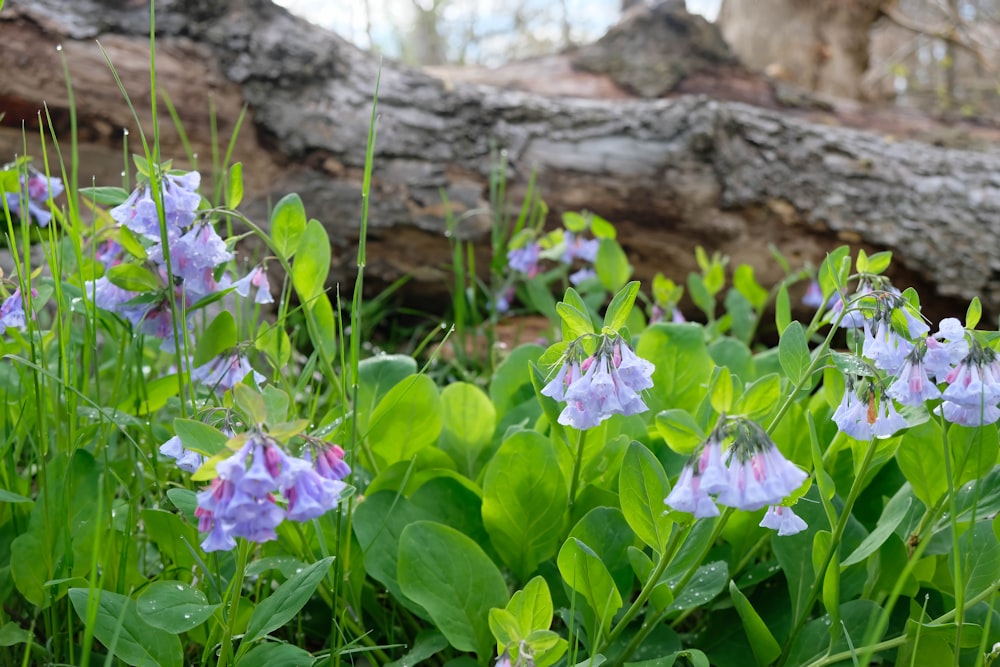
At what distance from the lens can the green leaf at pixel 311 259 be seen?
1272 mm

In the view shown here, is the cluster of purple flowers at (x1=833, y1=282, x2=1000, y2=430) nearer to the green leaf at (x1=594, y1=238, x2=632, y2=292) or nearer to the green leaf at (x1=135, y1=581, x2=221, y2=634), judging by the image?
the green leaf at (x1=135, y1=581, x2=221, y2=634)

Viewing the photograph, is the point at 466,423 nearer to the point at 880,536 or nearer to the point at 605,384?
the point at 605,384

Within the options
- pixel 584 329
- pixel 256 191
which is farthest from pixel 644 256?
pixel 584 329

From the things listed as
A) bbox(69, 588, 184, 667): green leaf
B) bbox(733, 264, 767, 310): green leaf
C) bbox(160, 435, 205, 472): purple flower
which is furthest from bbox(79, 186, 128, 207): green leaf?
bbox(733, 264, 767, 310): green leaf

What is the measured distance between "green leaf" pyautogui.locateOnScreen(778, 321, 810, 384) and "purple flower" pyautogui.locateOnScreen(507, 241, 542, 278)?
144 centimetres

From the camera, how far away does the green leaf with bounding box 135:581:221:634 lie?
3.00ft

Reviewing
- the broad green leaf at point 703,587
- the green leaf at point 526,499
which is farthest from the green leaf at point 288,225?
the broad green leaf at point 703,587

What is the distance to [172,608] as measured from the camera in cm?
93

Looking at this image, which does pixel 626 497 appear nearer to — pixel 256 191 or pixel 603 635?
pixel 603 635

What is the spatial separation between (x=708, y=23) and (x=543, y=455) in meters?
3.13

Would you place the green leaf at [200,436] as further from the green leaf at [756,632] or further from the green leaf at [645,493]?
the green leaf at [756,632]

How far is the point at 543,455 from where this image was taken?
122 cm

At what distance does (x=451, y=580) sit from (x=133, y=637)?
409mm

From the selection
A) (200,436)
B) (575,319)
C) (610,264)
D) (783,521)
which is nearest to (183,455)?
(200,436)
